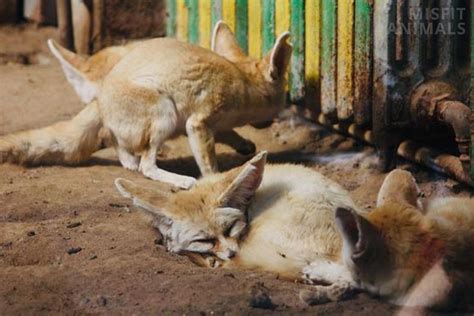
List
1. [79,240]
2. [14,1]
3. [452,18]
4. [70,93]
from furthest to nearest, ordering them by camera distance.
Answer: [14,1] < [70,93] < [452,18] < [79,240]

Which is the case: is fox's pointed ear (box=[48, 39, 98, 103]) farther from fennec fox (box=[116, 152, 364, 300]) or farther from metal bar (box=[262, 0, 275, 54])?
fennec fox (box=[116, 152, 364, 300])

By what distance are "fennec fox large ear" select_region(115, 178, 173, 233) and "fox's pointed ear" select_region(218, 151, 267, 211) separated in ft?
0.90

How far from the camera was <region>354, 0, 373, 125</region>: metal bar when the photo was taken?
6078 mm

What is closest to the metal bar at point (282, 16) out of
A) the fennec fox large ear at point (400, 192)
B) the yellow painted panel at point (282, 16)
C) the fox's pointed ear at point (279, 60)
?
the yellow painted panel at point (282, 16)

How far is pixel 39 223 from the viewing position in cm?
521

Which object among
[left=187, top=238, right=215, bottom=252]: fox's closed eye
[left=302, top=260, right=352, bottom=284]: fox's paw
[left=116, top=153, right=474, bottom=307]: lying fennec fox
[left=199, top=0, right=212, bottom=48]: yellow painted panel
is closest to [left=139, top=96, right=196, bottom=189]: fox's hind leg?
[left=116, top=153, right=474, bottom=307]: lying fennec fox

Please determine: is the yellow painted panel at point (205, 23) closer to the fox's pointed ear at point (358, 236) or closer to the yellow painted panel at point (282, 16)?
the yellow painted panel at point (282, 16)

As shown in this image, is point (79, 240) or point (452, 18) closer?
point (79, 240)

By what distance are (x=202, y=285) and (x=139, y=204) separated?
2.82ft

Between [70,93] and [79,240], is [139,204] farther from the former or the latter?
[70,93]

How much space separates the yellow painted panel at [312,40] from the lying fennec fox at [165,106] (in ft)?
0.56

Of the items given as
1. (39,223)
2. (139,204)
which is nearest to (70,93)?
(39,223)

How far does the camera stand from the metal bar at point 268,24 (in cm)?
750

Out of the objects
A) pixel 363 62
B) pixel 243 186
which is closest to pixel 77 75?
pixel 363 62
